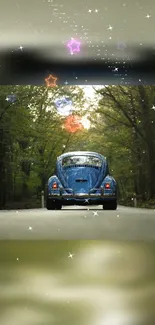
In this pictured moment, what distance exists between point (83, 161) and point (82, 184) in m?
0.58

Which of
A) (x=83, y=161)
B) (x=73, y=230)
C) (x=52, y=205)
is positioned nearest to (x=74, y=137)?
(x=83, y=161)

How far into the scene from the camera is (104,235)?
5090 mm

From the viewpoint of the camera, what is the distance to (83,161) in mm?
8969

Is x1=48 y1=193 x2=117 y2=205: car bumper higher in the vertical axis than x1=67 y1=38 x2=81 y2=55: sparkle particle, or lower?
lower

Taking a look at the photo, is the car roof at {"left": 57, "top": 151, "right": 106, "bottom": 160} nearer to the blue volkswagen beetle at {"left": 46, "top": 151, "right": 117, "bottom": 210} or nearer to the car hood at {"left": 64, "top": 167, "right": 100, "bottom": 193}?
the blue volkswagen beetle at {"left": 46, "top": 151, "right": 117, "bottom": 210}

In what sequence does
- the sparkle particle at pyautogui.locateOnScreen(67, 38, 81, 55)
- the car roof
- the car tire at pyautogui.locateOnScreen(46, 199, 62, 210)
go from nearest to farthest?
the sparkle particle at pyautogui.locateOnScreen(67, 38, 81, 55), the car tire at pyautogui.locateOnScreen(46, 199, 62, 210), the car roof

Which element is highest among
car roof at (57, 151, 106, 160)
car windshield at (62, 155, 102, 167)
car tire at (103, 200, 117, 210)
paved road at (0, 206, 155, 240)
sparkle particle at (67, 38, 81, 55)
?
sparkle particle at (67, 38, 81, 55)

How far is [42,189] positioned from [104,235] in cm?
433

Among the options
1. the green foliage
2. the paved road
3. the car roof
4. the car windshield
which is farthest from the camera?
the green foliage

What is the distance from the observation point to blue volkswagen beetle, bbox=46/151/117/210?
8.48 meters

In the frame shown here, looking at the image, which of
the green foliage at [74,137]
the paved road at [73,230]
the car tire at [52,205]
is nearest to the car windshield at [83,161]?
the green foliage at [74,137]

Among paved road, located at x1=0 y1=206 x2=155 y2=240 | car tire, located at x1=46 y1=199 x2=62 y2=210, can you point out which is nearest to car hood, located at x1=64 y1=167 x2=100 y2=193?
car tire, located at x1=46 y1=199 x2=62 y2=210

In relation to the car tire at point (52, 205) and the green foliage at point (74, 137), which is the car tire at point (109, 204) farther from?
the car tire at point (52, 205)

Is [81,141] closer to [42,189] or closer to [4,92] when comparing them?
[42,189]
